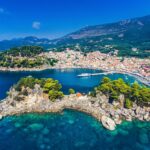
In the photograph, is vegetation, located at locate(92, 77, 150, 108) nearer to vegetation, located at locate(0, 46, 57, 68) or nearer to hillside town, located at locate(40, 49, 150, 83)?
hillside town, located at locate(40, 49, 150, 83)

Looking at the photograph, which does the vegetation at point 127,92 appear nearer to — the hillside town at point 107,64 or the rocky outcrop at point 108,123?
the rocky outcrop at point 108,123

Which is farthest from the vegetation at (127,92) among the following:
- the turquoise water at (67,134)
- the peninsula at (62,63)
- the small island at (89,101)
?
the peninsula at (62,63)

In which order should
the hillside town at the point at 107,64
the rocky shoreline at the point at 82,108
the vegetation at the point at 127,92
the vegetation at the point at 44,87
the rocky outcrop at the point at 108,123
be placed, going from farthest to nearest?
the hillside town at the point at 107,64
the vegetation at the point at 44,87
the vegetation at the point at 127,92
the rocky shoreline at the point at 82,108
the rocky outcrop at the point at 108,123

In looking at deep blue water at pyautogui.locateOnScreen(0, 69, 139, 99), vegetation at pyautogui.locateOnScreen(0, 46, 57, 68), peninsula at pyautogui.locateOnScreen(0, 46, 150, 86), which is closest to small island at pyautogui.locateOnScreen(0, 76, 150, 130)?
deep blue water at pyautogui.locateOnScreen(0, 69, 139, 99)

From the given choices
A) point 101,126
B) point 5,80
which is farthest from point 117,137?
point 5,80

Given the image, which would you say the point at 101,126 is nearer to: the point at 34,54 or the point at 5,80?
the point at 5,80

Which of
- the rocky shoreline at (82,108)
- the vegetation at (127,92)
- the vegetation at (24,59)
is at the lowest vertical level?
the rocky shoreline at (82,108)
